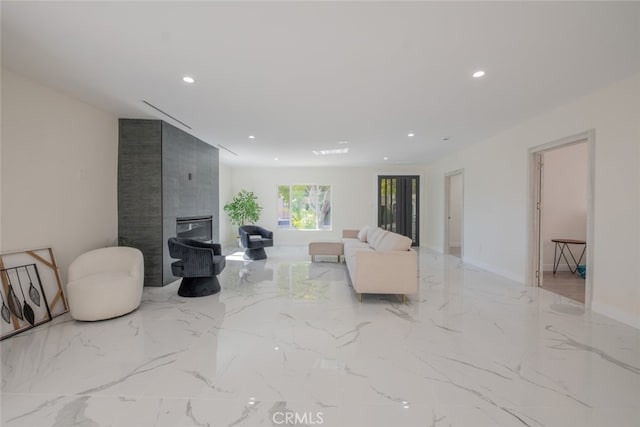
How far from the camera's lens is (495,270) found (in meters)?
5.06

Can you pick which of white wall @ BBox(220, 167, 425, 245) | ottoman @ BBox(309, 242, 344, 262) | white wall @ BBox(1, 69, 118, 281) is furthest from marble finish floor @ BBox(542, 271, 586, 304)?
white wall @ BBox(1, 69, 118, 281)

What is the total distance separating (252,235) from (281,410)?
5714mm

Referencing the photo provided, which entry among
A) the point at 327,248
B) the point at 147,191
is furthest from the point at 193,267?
the point at 327,248

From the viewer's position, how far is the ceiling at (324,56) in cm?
187

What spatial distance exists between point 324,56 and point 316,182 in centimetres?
645

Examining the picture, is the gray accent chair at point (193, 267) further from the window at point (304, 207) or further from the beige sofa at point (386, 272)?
the window at point (304, 207)

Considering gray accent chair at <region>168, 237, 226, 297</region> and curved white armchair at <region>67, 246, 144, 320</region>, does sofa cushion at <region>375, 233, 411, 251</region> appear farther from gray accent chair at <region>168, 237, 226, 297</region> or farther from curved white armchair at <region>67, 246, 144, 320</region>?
curved white armchair at <region>67, 246, 144, 320</region>

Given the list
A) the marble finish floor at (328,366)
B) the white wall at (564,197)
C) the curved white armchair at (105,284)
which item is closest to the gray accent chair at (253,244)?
the marble finish floor at (328,366)

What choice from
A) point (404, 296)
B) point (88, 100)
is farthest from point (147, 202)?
point (404, 296)

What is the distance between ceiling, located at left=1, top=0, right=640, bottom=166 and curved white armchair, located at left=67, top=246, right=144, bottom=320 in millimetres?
1940

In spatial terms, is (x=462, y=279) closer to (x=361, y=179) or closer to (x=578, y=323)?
(x=578, y=323)

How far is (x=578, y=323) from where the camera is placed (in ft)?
9.59

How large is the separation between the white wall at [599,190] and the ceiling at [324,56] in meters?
0.25

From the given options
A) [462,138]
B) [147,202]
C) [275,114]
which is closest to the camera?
[275,114]
